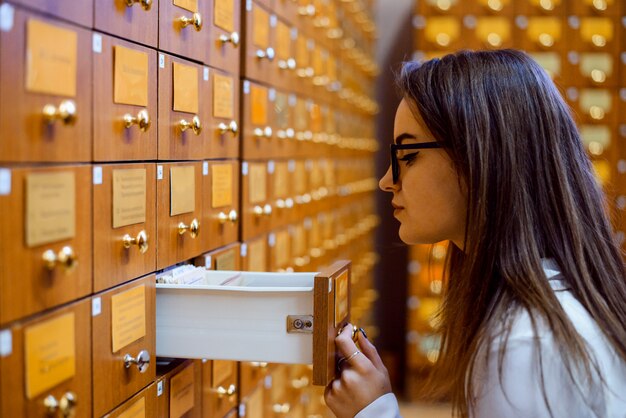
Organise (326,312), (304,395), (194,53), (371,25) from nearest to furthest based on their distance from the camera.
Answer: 1. (326,312)
2. (194,53)
3. (304,395)
4. (371,25)

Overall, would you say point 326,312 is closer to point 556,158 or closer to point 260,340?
point 260,340

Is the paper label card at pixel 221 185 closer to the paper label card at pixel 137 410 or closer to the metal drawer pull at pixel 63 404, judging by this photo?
the paper label card at pixel 137 410

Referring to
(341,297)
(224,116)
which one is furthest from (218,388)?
(224,116)

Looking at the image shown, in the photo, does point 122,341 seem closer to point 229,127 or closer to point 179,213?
point 179,213

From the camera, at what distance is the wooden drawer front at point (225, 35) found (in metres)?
2.02

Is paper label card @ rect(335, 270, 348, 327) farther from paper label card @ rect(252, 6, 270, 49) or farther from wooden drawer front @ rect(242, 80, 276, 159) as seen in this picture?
paper label card @ rect(252, 6, 270, 49)

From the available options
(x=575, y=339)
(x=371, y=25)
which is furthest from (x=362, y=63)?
(x=575, y=339)

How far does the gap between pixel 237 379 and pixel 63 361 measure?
1.11m

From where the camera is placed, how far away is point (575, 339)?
Answer: 121 cm

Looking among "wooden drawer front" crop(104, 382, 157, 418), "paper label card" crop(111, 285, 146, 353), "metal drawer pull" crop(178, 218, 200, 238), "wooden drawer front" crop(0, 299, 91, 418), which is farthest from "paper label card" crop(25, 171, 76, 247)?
"metal drawer pull" crop(178, 218, 200, 238)

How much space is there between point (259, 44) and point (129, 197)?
1064 millimetres

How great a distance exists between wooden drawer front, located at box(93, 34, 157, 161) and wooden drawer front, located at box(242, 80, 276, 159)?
73cm

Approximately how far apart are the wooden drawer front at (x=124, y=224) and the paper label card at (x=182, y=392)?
0.96ft

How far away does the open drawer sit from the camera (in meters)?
1.55
